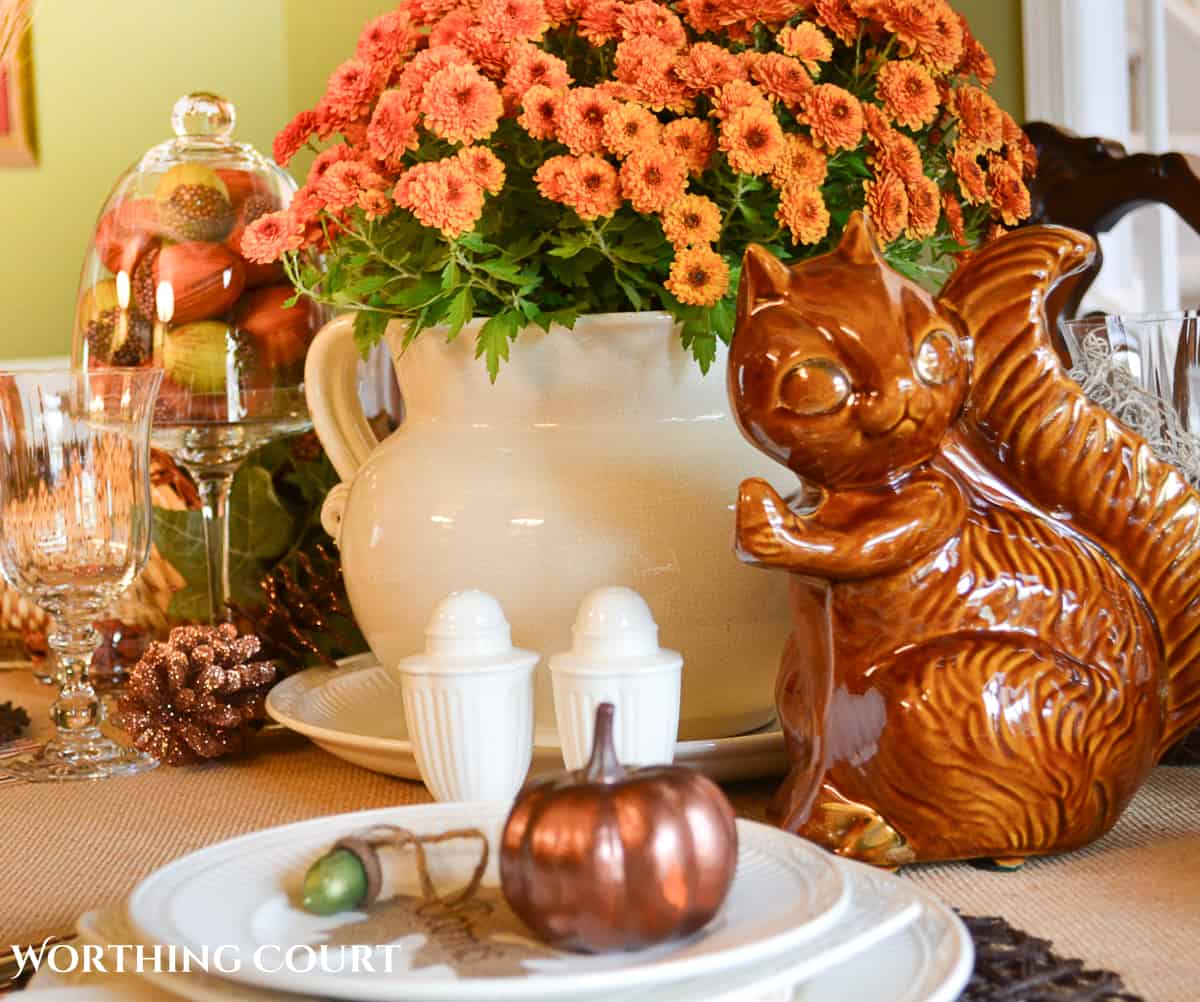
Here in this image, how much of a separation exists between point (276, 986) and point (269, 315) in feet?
2.40


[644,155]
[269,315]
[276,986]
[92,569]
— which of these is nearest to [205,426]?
[269,315]

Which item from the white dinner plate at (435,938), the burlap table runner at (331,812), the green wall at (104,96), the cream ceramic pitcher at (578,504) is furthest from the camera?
the green wall at (104,96)

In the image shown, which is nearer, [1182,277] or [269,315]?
[269,315]

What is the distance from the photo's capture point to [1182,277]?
282 centimetres

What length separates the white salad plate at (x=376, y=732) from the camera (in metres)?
0.74

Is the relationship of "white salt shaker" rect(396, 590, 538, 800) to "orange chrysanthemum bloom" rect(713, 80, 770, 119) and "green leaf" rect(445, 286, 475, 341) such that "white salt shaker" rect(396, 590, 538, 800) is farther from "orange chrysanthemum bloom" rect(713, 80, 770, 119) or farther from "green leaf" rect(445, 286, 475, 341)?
"orange chrysanthemum bloom" rect(713, 80, 770, 119)

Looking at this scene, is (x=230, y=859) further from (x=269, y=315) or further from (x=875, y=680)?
(x=269, y=315)

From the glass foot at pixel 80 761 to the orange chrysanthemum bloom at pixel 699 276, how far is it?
1.38ft

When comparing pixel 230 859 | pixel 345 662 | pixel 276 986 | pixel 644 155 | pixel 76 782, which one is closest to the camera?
pixel 276 986

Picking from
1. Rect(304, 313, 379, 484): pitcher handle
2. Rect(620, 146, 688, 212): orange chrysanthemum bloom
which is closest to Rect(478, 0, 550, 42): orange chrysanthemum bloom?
Rect(620, 146, 688, 212): orange chrysanthemum bloom

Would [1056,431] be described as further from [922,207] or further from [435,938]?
[435,938]

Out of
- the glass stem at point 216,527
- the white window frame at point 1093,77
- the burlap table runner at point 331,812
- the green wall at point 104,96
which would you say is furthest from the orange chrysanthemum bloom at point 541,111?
the green wall at point 104,96

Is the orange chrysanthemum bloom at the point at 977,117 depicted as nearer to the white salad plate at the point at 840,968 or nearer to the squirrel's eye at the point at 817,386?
the squirrel's eye at the point at 817,386

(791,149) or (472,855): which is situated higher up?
(791,149)
